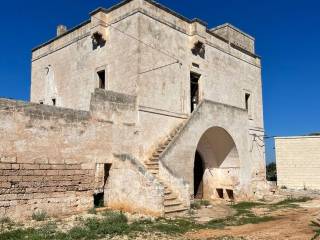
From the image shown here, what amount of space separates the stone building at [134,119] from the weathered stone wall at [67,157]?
0.03 metres

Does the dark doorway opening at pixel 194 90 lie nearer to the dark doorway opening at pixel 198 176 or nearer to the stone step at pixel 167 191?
the dark doorway opening at pixel 198 176

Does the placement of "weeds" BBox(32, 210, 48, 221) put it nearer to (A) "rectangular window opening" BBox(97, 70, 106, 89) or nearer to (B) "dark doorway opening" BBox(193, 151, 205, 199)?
(A) "rectangular window opening" BBox(97, 70, 106, 89)

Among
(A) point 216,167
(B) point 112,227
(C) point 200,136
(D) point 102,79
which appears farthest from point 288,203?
(B) point 112,227

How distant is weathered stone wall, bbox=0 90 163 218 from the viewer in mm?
11273

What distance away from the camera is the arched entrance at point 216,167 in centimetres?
1864

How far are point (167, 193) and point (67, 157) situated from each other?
368 centimetres

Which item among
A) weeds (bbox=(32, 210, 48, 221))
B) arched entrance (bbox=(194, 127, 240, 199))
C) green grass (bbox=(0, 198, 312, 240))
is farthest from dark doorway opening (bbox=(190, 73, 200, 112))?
weeds (bbox=(32, 210, 48, 221))

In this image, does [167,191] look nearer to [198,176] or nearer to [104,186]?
[104,186]

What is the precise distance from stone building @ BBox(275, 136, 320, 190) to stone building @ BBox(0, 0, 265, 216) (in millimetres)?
2741

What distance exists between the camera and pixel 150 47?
15875 mm

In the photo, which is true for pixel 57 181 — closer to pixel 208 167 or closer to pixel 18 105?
pixel 18 105

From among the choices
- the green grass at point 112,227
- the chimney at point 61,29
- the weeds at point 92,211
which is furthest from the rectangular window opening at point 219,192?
the chimney at point 61,29

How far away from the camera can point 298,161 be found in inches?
949

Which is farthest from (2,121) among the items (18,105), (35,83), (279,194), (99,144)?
(279,194)
